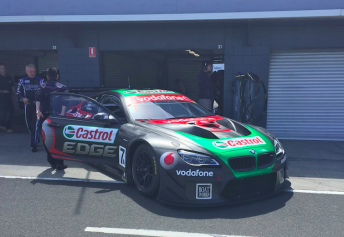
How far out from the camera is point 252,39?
8.06 m

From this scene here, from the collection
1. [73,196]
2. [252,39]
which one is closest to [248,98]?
[252,39]

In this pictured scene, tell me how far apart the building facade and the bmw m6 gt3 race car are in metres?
3.27

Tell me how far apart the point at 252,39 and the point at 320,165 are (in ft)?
12.3

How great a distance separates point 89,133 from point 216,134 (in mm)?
1947

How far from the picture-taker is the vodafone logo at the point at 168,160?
11.7 feet

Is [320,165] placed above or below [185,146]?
below

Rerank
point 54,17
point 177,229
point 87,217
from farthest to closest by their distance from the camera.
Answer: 1. point 54,17
2. point 87,217
3. point 177,229

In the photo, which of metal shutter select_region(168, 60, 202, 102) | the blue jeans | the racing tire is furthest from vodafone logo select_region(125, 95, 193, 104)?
metal shutter select_region(168, 60, 202, 102)

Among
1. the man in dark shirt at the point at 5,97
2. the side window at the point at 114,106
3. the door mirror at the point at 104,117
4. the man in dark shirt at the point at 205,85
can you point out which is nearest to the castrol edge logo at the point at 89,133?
the door mirror at the point at 104,117

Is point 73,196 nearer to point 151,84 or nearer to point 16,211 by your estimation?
point 16,211

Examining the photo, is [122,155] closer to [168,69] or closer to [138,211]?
[138,211]

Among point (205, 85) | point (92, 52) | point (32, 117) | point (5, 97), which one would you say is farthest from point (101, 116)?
point (5, 97)

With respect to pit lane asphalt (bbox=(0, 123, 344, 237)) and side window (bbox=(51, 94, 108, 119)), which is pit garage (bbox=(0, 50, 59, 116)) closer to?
side window (bbox=(51, 94, 108, 119))

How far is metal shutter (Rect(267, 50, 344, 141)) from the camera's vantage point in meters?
8.12
